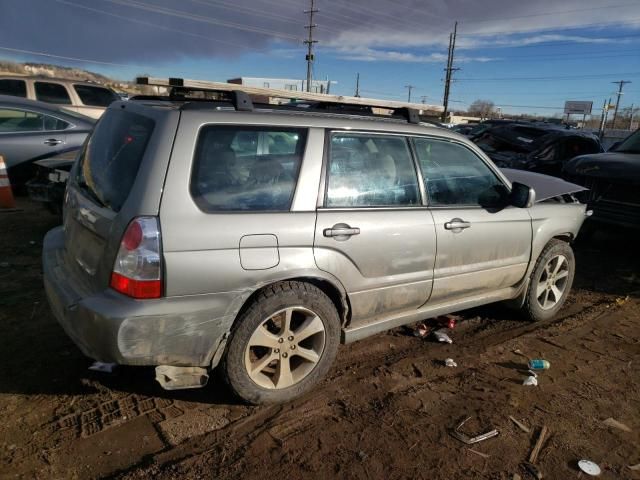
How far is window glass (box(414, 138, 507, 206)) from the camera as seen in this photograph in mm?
3602

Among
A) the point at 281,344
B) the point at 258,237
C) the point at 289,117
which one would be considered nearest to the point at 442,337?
the point at 281,344

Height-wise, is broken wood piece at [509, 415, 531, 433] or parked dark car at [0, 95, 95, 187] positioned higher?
parked dark car at [0, 95, 95, 187]

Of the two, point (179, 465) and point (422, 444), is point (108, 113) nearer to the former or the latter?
point (179, 465)

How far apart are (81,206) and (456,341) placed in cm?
300

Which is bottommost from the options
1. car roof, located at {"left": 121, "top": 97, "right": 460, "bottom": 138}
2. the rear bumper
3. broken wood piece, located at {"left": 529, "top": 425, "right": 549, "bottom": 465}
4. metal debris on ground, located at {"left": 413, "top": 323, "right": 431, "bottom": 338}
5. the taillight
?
metal debris on ground, located at {"left": 413, "top": 323, "right": 431, "bottom": 338}

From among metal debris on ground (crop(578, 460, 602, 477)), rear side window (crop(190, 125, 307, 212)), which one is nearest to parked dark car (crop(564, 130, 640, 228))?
metal debris on ground (crop(578, 460, 602, 477))

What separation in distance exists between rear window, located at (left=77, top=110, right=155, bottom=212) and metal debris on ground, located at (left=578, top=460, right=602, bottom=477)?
281cm

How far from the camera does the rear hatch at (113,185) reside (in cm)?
253

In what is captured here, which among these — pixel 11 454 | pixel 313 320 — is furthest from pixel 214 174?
pixel 11 454

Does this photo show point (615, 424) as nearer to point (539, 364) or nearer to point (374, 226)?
point (539, 364)

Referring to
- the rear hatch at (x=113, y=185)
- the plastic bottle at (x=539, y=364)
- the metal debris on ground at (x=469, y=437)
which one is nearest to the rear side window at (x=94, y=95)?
the rear hatch at (x=113, y=185)

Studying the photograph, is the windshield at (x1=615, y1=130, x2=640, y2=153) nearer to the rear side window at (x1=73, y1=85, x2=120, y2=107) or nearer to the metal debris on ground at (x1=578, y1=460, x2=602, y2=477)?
the metal debris on ground at (x1=578, y1=460, x2=602, y2=477)

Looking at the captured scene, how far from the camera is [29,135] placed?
23.9ft

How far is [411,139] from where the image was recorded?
3.54 metres
